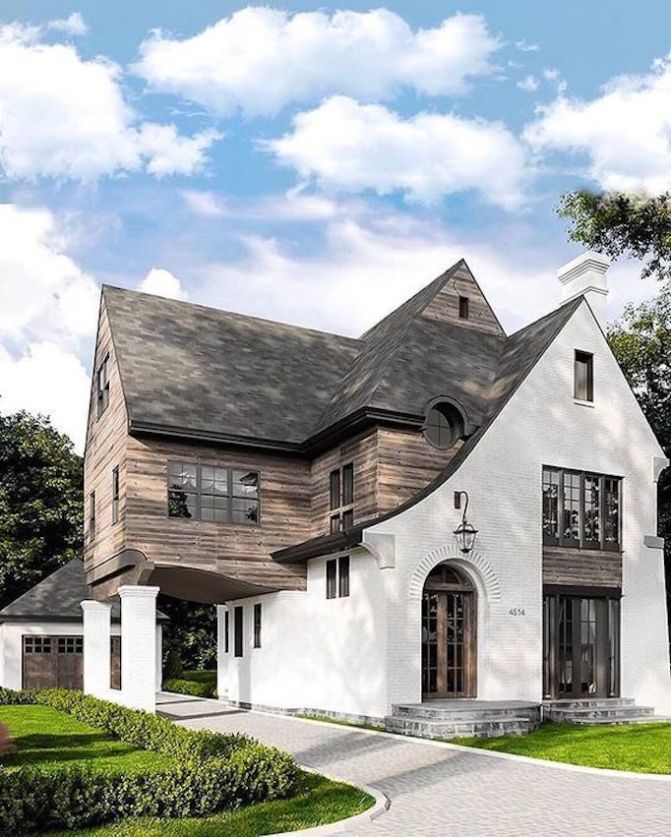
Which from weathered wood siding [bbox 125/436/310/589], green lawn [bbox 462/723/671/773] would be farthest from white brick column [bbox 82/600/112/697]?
green lawn [bbox 462/723/671/773]

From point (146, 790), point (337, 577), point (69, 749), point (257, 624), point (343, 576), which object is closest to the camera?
point (146, 790)

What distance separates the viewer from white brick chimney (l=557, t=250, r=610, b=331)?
83.7 feet

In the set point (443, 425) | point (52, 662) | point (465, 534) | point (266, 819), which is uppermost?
point (443, 425)

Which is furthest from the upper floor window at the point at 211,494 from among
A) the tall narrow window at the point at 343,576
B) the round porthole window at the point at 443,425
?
the round porthole window at the point at 443,425

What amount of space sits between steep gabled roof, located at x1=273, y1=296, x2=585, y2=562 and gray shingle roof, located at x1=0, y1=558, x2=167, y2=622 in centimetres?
1246

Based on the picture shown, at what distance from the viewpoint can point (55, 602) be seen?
108 ft

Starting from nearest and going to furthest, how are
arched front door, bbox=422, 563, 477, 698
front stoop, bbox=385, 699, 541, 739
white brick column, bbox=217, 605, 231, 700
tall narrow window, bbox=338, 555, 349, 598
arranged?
1. front stoop, bbox=385, 699, 541, 739
2. arched front door, bbox=422, 563, 477, 698
3. tall narrow window, bbox=338, 555, 349, 598
4. white brick column, bbox=217, 605, 231, 700

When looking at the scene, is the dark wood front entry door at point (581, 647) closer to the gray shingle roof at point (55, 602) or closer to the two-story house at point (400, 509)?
the two-story house at point (400, 509)

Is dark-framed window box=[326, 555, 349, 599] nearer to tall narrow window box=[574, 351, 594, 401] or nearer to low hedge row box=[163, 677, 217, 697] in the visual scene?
tall narrow window box=[574, 351, 594, 401]

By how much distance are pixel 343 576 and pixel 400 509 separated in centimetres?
247

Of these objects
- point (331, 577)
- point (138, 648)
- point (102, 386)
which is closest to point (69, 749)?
point (138, 648)

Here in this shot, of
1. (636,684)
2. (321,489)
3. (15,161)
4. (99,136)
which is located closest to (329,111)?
(99,136)

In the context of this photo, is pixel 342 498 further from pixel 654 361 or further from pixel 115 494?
pixel 654 361

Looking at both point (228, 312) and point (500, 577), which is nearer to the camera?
point (500, 577)
